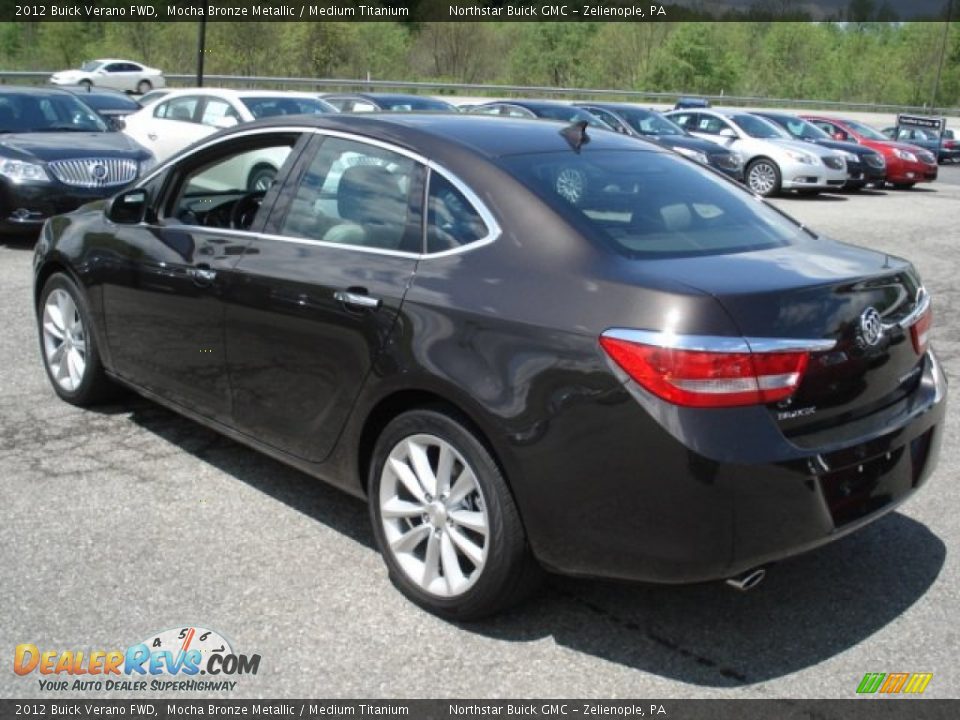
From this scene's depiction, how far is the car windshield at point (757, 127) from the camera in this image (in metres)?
20.2

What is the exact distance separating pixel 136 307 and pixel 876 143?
71.3 feet

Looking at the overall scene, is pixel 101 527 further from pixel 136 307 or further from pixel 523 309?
pixel 523 309

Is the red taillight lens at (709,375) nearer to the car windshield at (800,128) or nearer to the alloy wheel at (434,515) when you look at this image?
the alloy wheel at (434,515)

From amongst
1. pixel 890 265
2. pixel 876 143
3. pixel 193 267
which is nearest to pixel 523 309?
pixel 890 265

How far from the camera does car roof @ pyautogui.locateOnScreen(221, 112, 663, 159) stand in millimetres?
3797

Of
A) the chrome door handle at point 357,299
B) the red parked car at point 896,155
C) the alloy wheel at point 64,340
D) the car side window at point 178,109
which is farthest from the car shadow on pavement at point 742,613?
the red parked car at point 896,155

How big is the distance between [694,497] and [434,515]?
98 centimetres

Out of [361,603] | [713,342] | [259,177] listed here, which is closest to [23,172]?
[259,177]

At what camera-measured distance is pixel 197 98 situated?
14.4 m

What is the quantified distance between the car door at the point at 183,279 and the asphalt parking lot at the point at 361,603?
19.4 inches

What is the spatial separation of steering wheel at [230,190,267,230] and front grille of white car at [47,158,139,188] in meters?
6.24

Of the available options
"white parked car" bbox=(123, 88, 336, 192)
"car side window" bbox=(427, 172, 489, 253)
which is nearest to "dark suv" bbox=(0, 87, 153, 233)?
"white parked car" bbox=(123, 88, 336, 192)

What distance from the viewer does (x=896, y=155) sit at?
22.8 meters
